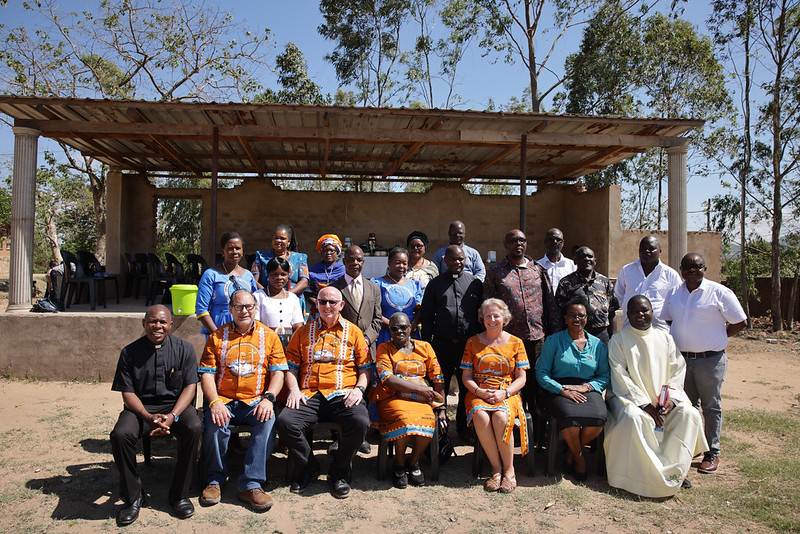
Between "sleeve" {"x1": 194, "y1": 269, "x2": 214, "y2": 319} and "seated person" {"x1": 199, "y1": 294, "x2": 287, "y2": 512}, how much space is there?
1.51 feet

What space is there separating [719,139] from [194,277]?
13.5m

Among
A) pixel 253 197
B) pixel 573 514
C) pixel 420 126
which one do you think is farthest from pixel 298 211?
pixel 573 514

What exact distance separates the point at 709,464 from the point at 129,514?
153 inches

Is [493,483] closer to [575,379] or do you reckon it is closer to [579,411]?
[579,411]

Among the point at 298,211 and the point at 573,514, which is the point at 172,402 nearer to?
the point at 573,514

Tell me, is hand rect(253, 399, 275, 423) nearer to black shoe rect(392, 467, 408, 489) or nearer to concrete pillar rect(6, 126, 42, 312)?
black shoe rect(392, 467, 408, 489)

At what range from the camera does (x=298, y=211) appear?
11.6 metres

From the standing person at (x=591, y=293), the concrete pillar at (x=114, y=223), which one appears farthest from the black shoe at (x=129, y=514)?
the concrete pillar at (x=114, y=223)

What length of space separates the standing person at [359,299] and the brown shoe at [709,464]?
256cm

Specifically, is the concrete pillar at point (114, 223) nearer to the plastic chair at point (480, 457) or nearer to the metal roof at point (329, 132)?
the metal roof at point (329, 132)

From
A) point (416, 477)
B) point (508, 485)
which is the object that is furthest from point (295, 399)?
point (508, 485)

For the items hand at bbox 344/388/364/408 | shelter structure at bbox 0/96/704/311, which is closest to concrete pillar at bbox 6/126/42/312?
shelter structure at bbox 0/96/704/311

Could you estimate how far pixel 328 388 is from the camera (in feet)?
12.2

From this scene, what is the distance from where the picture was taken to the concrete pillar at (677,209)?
7656mm
